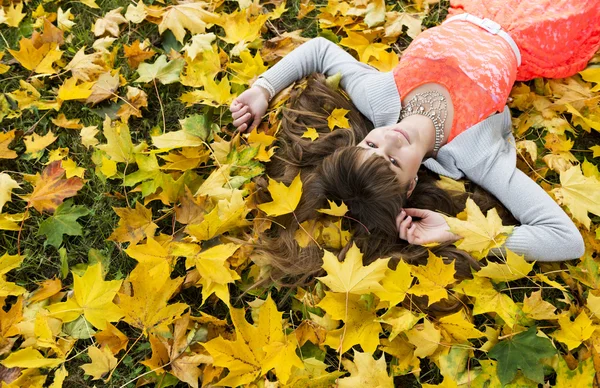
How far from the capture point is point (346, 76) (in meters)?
2.15

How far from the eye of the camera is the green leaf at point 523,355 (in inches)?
55.0

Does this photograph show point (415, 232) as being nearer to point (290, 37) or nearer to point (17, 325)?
point (290, 37)

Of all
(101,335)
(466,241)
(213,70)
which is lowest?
(101,335)

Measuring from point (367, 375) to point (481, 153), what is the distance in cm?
100

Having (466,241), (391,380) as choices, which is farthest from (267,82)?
(391,380)

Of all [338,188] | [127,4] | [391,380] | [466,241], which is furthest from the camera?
[127,4]

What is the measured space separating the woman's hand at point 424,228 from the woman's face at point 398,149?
12 cm

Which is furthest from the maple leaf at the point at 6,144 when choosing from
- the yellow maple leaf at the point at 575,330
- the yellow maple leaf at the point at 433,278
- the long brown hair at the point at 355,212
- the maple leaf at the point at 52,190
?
the yellow maple leaf at the point at 575,330

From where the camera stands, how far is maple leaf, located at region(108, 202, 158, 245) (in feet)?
5.94

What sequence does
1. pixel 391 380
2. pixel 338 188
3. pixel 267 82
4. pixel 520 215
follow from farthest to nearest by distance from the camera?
pixel 267 82
pixel 520 215
pixel 338 188
pixel 391 380

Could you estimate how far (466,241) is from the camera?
5.11ft

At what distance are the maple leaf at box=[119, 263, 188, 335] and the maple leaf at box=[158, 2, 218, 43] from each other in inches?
48.9

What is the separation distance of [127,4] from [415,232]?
1.88 m

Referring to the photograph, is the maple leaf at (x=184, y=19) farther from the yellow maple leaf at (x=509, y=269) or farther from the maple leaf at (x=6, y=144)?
the yellow maple leaf at (x=509, y=269)
